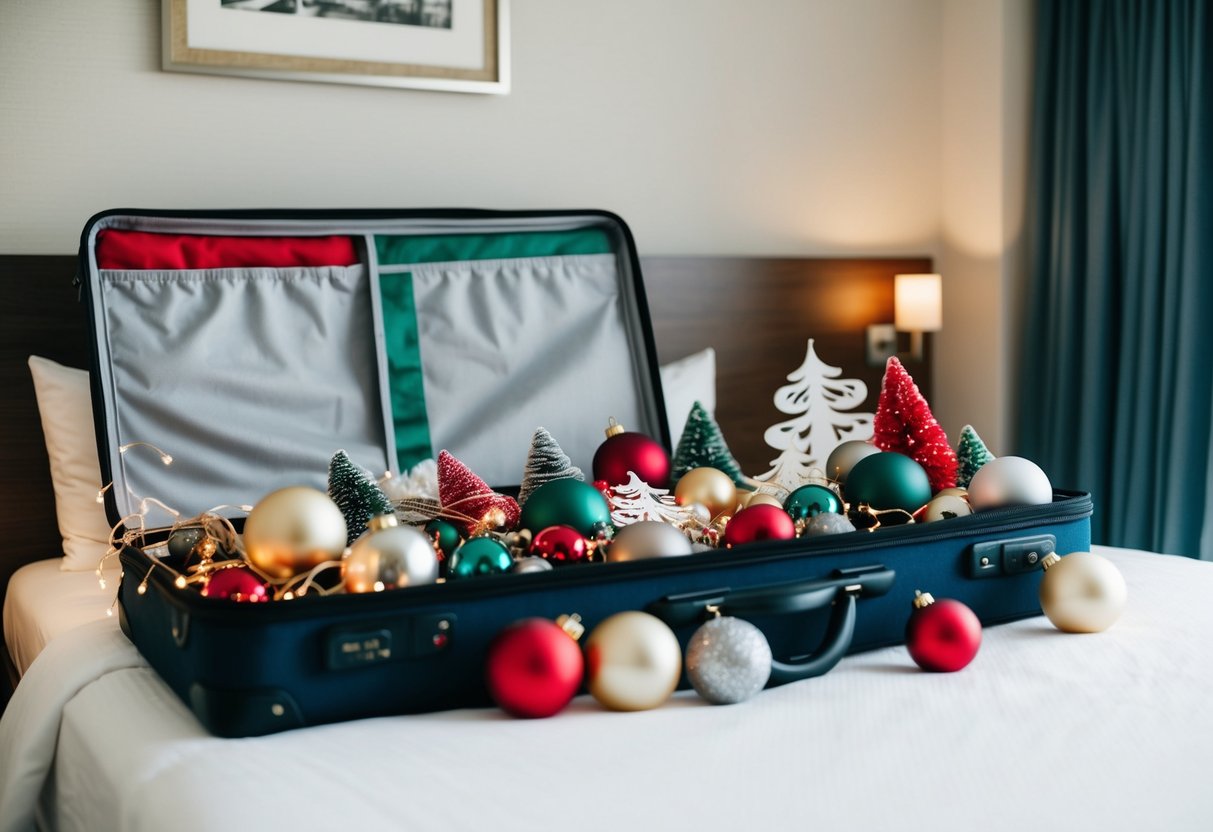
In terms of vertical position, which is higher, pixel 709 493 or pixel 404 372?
pixel 404 372

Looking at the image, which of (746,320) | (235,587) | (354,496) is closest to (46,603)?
(354,496)

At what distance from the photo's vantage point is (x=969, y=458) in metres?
1.53

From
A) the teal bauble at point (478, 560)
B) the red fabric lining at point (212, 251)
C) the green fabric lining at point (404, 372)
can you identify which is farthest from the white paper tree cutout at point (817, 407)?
the teal bauble at point (478, 560)

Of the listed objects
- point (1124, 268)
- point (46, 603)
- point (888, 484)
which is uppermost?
point (1124, 268)

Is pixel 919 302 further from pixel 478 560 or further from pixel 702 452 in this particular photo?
pixel 478 560

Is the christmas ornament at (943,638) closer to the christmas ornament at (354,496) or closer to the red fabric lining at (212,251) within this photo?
the christmas ornament at (354,496)

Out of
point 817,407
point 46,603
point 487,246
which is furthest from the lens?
point 817,407

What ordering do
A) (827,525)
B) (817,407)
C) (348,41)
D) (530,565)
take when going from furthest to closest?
(817,407) < (348,41) < (827,525) < (530,565)

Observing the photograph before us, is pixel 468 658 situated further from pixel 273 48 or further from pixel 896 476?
pixel 273 48

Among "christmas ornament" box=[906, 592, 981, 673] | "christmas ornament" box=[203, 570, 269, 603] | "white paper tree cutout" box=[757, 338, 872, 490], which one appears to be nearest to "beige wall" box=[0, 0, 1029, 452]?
"white paper tree cutout" box=[757, 338, 872, 490]

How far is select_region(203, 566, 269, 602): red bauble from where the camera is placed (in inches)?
40.4

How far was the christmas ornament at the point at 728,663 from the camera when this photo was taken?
102cm

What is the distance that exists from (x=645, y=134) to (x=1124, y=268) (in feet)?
4.01

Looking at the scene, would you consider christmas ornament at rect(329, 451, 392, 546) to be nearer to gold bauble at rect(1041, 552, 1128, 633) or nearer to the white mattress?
the white mattress
